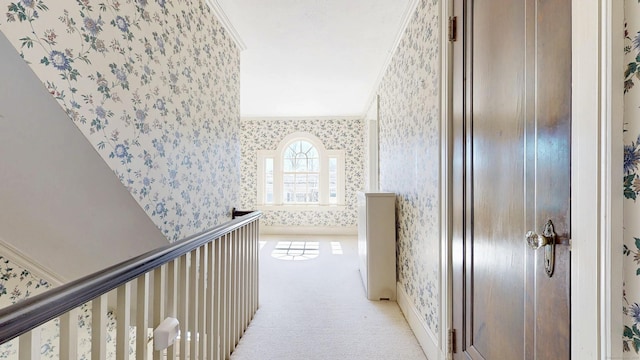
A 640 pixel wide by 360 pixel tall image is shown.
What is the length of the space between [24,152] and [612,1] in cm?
196

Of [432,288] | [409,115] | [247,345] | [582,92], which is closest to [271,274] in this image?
[247,345]

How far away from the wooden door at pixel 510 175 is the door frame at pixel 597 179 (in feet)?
0.17

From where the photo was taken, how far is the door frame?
24.5 inches

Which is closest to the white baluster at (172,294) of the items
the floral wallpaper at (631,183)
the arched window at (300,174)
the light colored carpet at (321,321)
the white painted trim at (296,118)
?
the light colored carpet at (321,321)

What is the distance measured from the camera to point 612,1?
2.06 feet

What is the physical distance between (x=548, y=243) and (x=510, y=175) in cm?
28

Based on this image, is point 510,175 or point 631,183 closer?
point 631,183

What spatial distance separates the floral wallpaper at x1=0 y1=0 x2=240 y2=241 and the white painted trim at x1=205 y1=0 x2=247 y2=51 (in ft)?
0.15

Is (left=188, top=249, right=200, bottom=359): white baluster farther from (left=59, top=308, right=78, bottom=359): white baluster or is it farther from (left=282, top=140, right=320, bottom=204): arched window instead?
(left=282, top=140, right=320, bottom=204): arched window

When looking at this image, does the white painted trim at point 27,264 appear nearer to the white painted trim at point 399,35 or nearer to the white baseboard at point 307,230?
the white painted trim at point 399,35

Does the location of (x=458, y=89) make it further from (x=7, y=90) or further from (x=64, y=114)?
(x=7, y=90)

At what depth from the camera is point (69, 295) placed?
752mm

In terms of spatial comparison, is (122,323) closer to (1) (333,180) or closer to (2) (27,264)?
(2) (27,264)

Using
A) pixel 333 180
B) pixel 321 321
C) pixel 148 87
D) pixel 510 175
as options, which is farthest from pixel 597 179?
pixel 333 180
